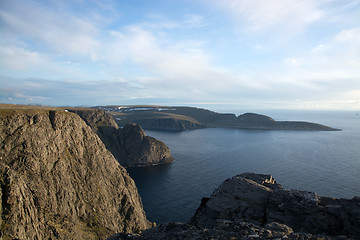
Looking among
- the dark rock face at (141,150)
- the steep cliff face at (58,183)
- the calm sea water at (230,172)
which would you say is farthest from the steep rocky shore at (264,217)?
the dark rock face at (141,150)

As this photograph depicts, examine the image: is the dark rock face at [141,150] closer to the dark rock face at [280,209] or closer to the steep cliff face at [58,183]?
the steep cliff face at [58,183]

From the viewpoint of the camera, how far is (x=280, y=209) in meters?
20.0

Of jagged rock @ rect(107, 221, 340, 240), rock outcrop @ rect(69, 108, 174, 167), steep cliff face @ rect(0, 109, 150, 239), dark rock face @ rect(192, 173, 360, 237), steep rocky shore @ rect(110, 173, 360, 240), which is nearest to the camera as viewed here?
jagged rock @ rect(107, 221, 340, 240)

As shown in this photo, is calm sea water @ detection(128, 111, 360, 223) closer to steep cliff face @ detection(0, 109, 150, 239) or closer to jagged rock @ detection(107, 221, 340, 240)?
steep cliff face @ detection(0, 109, 150, 239)

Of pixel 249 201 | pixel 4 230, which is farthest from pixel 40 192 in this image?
pixel 249 201

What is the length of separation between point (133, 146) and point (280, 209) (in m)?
130

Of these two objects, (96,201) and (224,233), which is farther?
(96,201)

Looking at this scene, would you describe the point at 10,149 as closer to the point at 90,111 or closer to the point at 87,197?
the point at 87,197

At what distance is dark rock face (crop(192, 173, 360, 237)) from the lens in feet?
58.5

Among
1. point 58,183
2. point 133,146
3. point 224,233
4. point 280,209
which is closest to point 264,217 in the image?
point 280,209

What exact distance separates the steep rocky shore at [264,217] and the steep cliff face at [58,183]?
31.1m

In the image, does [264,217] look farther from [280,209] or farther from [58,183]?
[58,183]

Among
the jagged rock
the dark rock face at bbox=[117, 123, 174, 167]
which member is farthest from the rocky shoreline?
the dark rock face at bbox=[117, 123, 174, 167]

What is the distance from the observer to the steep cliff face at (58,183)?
1441 inches
